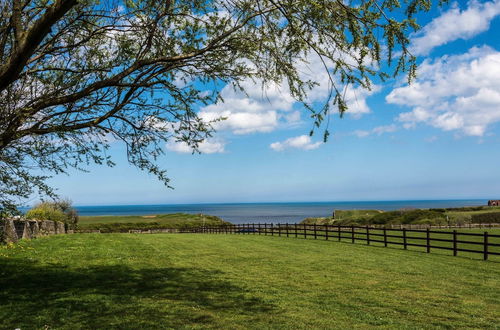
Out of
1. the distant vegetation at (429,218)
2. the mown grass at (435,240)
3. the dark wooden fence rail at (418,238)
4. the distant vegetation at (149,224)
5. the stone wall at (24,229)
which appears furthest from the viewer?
the distant vegetation at (149,224)

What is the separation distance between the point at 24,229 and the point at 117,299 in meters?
16.7

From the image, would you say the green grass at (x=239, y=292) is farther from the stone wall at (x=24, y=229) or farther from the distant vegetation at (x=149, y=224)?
the distant vegetation at (x=149, y=224)

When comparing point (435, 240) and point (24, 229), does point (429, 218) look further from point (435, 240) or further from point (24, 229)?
point (24, 229)

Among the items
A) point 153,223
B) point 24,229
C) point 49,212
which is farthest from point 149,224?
point 24,229

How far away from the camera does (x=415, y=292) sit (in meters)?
11.6

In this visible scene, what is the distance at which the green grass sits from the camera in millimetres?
8609

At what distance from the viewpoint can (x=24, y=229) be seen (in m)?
23.8

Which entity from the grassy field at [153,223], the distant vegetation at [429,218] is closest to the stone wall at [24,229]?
the grassy field at [153,223]

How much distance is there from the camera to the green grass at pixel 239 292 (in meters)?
8.61

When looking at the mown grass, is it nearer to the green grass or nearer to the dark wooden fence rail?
the dark wooden fence rail

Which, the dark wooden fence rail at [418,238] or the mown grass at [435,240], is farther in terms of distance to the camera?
the mown grass at [435,240]

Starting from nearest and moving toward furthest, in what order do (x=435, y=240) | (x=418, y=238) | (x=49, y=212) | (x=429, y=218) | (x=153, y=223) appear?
1. (x=418, y=238)
2. (x=435, y=240)
3. (x=49, y=212)
4. (x=429, y=218)
5. (x=153, y=223)

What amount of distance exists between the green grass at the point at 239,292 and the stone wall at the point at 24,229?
64.3 inches

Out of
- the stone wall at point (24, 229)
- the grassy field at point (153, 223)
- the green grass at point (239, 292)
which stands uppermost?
the stone wall at point (24, 229)
